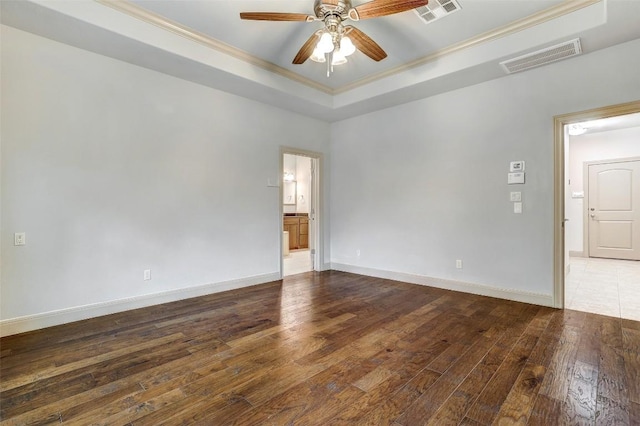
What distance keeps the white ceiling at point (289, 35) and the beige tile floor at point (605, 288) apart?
115 inches

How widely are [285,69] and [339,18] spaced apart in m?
A: 1.76

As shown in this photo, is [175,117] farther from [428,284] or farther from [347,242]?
[428,284]

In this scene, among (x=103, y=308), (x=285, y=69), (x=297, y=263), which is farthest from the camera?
(x=297, y=263)

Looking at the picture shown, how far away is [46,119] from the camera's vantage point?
308 cm

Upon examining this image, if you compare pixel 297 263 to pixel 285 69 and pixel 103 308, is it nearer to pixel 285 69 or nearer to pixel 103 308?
pixel 103 308

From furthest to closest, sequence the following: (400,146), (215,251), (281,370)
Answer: (400,146) < (215,251) < (281,370)

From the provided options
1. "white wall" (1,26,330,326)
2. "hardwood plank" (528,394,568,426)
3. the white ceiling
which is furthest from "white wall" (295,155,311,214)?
"hardwood plank" (528,394,568,426)

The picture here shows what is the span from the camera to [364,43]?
9.59ft

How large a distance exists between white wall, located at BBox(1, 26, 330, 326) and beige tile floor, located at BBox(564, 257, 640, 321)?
442cm

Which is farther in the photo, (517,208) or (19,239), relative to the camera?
(517,208)

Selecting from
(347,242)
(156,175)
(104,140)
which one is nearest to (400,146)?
(347,242)

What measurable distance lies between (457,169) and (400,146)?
1023 mm

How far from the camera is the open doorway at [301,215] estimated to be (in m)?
5.93

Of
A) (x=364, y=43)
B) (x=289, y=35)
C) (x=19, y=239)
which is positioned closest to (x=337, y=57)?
(x=364, y=43)
